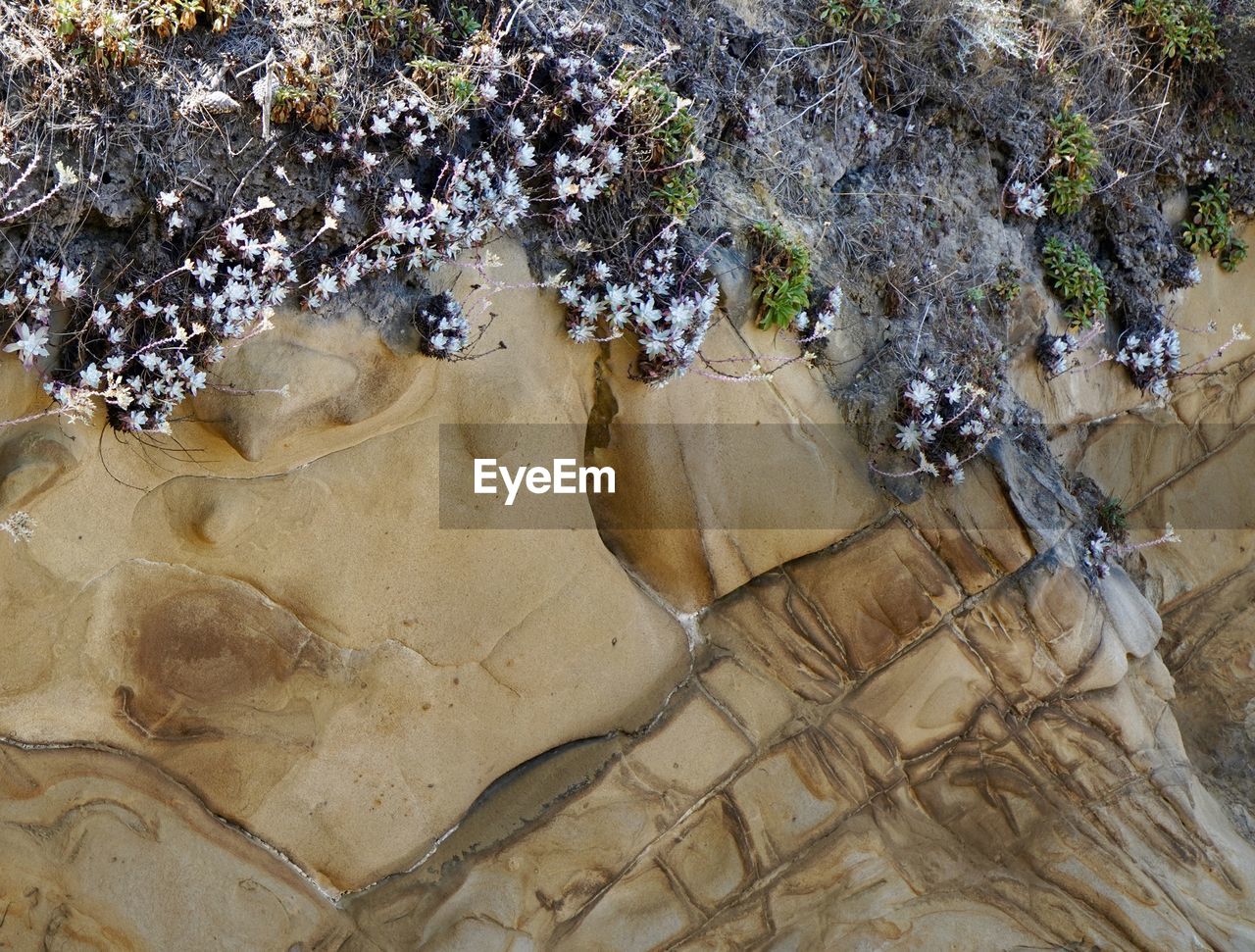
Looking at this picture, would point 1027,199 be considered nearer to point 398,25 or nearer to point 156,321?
point 398,25

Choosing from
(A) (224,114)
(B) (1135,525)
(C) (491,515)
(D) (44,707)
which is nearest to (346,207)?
(A) (224,114)

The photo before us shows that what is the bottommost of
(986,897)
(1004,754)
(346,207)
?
(986,897)

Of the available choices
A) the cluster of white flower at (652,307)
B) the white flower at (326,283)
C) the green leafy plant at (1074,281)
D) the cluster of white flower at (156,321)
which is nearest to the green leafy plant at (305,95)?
the cluster of white flower at (156,321)

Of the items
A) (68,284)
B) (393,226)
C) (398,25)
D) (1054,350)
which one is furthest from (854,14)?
(68,284)

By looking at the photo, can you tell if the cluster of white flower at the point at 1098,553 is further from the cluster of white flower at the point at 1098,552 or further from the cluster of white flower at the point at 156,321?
the cluster of white flower at the point at 156,321

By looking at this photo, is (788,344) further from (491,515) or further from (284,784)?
(284,784)

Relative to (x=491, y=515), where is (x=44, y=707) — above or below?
below

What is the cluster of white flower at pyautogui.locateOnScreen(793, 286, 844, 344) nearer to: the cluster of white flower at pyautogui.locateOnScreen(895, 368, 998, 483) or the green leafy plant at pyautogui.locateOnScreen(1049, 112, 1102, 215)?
the cluster of white flower at pyautogui.locateOnScreen(895, 368, 998, 483)
